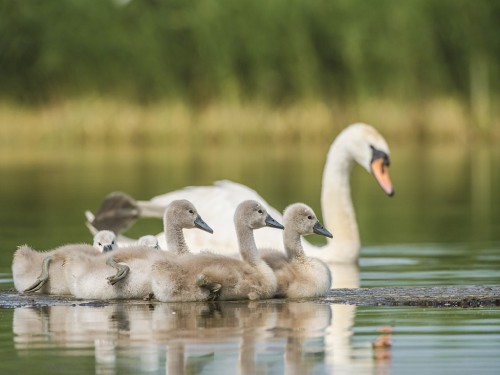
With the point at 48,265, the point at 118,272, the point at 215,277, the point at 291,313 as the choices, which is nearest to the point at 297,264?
the point at 215,277

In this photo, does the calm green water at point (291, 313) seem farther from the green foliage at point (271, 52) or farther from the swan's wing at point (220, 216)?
the green foliage at point (271, 52)

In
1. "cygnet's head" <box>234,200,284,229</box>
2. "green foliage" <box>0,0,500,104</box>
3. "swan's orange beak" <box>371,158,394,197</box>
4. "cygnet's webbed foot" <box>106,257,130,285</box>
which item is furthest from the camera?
"green foliage" <box>0,0,500,104</box>

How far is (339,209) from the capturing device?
12797 millimetres

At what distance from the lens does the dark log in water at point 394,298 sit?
28.3 feet

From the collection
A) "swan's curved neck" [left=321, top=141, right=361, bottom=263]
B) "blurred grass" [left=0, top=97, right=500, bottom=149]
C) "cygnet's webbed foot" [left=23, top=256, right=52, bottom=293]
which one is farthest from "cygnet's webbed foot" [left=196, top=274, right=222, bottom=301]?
"blurred grass" [left=0, top=97, right=500, bottom=149]

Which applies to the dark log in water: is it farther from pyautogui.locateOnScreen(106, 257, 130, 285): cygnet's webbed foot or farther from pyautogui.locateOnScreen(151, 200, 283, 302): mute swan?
pyautogui.locateOnScreen(151, 200, 283, 302): mute swan

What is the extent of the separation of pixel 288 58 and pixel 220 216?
2501 centimetres

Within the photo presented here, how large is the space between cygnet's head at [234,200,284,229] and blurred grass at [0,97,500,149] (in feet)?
81.1

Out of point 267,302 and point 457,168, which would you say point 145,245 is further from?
point 457,168

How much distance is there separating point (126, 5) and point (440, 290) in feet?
106

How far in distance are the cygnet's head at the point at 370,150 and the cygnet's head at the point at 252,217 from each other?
12.9 ft

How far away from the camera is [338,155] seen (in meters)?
13.2

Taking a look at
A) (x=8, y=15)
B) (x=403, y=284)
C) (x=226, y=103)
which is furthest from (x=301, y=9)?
(x=403, y=284)

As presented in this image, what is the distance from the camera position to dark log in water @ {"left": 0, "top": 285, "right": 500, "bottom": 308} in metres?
8.63
